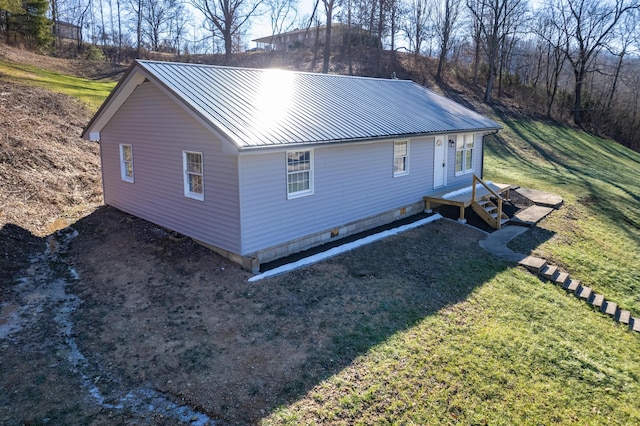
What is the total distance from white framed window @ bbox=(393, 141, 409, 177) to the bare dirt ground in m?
2.17

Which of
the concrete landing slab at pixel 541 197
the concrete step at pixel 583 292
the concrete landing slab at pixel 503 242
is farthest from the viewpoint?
the concrete landing slab at pixel 541 197

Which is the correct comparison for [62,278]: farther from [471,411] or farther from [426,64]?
[426,64]

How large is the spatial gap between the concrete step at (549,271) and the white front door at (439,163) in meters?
5.45

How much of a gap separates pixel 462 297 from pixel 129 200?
9.96m

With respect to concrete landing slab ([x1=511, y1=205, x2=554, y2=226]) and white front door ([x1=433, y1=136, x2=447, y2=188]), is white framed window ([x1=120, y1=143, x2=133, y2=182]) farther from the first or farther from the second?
concrete landing slab ([x1=511, y1=205, x2=554, y2=226])

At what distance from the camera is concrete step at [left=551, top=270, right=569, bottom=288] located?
11.2 metres

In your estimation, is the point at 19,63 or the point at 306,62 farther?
the point at 306,62

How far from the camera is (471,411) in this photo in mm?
6484

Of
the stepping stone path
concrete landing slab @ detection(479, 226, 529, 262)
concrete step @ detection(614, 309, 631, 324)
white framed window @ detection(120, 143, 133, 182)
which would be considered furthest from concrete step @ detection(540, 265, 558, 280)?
white framed window @ detection(120, 143, 133, 182)

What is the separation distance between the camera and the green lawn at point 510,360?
251 inches

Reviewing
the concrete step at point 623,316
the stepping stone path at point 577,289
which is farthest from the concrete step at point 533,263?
the concrete step at point 623,316

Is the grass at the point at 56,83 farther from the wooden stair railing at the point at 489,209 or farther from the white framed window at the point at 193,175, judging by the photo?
the wooden stair railing at the point at 489,209

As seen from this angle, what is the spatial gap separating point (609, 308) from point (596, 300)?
0.33 metres

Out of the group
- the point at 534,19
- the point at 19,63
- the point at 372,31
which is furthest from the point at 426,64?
the point at 19,63
